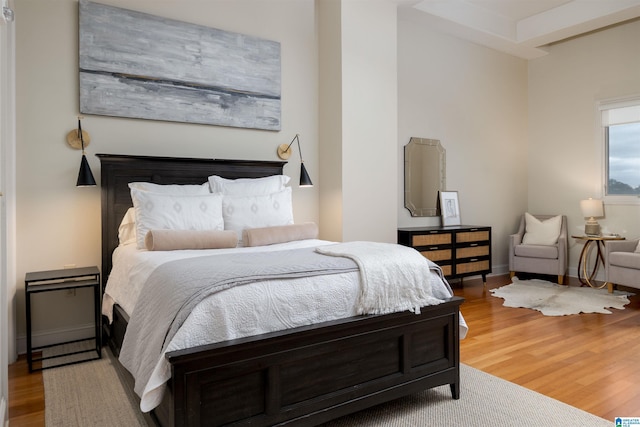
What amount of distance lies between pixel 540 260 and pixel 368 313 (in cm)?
414

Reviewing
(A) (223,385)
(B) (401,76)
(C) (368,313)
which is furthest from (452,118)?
(A) (223,385)

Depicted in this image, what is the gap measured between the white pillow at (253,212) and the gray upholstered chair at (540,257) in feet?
11.3

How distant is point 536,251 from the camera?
17.3 ft

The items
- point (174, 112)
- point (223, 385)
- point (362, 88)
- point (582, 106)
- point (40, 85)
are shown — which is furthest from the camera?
point (582, 106)

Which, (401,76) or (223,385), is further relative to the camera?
(401,76)

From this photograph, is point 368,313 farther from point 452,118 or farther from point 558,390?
point 452,118

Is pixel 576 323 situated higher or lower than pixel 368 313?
lower

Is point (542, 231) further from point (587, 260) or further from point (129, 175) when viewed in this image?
point (129, 175)

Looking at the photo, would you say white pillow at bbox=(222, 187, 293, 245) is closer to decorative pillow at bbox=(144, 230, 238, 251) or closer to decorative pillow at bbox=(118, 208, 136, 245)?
decorative pillow at bbox=(144, 230, 238, 251)

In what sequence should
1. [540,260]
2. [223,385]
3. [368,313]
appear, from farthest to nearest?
[540,260] < [368,313] < [223,385]

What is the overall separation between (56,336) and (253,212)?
171 cm

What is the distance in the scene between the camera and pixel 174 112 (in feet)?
11.6

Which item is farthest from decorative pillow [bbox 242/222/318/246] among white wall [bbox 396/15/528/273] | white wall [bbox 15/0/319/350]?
white wall [bbox 396/15/528/273]

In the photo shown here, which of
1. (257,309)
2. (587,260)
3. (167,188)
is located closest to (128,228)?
(167,188)
